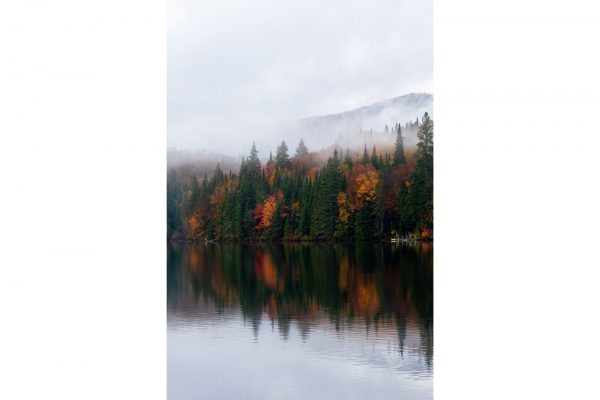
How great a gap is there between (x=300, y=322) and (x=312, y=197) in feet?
4.31

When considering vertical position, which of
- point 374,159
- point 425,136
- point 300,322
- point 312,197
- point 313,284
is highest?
point 425,136

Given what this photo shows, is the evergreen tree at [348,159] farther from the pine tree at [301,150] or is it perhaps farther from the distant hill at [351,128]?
the pine tree at [301,150]

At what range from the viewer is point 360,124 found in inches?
404

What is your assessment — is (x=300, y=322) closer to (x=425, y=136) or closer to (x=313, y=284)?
(x=313, y=284)

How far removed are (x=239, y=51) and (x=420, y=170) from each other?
2222mm

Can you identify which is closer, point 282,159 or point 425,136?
point 425,136

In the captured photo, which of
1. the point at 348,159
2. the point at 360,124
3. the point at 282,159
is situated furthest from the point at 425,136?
the point at 282,159

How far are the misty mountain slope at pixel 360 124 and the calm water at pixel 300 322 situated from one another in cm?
110

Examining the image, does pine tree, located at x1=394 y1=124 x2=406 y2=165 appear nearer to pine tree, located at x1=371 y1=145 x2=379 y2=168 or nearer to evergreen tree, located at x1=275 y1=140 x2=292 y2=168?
pine tree, located at x1=371 y1=145 x2=379 y2=168

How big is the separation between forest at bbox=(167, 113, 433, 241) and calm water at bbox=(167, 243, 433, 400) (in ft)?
0.60

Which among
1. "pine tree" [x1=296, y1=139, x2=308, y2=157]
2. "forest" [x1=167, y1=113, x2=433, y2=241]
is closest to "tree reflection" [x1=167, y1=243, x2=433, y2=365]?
"forest" [x1=167, y1=113, x2=433, y2=241]

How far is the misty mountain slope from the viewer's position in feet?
33.3

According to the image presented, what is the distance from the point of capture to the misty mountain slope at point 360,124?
1014 cm

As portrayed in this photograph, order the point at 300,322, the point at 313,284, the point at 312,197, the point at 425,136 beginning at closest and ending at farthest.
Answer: the point at 300,322, the point at 425,136, the point at 313,284, the point at 312,197
